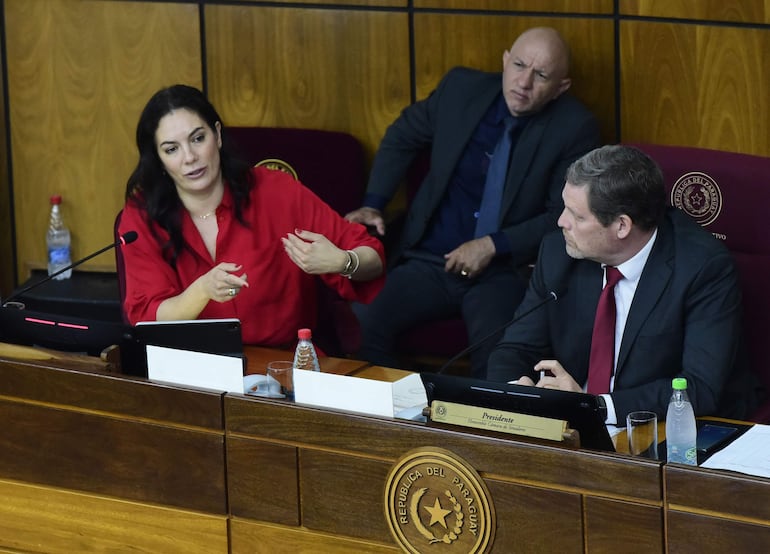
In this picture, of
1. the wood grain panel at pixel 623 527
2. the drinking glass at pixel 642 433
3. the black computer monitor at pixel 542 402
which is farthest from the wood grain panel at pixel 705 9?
the wood grain panel at pixel 623 527

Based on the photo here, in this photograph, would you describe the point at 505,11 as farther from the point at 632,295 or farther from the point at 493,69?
the point at 632,295

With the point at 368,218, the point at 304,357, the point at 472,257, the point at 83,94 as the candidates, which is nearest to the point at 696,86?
the point at 472,257

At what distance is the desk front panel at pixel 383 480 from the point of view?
2148 millimetres

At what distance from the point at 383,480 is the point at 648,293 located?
72 cm

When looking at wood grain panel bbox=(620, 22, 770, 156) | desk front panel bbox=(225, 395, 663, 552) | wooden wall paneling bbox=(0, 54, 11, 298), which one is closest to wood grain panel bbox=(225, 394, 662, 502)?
desk front panel bbox=(225, 395, 663, 552)

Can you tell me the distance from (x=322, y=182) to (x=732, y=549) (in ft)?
7.48


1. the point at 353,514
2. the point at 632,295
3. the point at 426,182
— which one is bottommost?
the point at 353,514

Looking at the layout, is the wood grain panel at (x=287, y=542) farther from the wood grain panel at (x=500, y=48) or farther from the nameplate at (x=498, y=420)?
the wood grain panel at (x=500, y=48)

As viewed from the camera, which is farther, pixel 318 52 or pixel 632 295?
pixel 318 52

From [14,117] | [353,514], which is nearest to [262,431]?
[353,514]

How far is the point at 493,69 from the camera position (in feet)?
13.4

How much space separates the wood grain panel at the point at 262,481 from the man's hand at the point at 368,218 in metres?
1.43

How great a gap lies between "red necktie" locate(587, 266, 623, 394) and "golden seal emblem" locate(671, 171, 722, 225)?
353 millimetres

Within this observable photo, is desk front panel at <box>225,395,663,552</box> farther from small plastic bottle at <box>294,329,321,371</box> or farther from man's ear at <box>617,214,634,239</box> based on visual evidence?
man's ear at <box>617,214,634,239</box>
